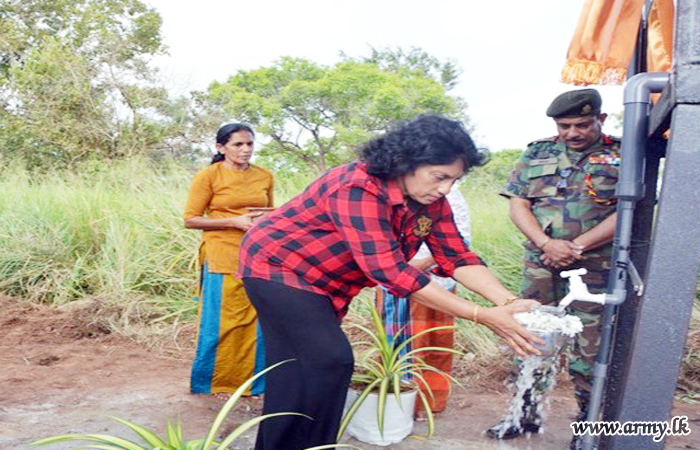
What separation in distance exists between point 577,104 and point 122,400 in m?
2.99

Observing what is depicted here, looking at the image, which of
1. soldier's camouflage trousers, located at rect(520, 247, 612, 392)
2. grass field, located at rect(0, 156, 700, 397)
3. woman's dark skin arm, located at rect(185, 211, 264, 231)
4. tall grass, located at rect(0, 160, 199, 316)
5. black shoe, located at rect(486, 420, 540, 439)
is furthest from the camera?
tall grass, located at rect(0, 160, 199, 316)

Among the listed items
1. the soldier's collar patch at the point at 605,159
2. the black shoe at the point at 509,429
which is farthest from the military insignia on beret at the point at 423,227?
the black shoe at the point at 509,429

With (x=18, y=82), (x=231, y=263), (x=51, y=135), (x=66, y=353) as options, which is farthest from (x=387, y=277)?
(x=18, y=82)

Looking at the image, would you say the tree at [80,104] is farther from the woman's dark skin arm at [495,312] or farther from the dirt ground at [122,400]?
the woman's dark skin arm at [495,312]

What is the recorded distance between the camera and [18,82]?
1487 cm

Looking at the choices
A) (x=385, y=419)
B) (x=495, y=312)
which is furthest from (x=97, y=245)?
(x=495, y=312)

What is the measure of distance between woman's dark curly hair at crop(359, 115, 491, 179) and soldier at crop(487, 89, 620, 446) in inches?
40.4

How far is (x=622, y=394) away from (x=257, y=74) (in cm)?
1826

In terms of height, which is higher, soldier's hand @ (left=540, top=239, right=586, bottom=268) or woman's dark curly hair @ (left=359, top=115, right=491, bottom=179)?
woman's dark curly hair @ (left=359, top=115, right=491, bottom=179)

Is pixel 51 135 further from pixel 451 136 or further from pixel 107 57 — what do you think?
pixel 451 136

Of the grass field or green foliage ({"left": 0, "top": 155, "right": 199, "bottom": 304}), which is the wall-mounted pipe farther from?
green foliage ({"left": 0, "top": 155, "right": 199, "bottom": 304})

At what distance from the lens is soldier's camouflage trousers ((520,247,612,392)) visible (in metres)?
3.34

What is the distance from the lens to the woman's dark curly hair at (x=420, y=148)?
2463mm

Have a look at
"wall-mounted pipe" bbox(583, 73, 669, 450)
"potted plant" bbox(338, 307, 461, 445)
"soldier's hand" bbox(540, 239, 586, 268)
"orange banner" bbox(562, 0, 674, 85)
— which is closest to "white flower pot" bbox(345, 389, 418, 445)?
"potted plant" bbox(338, 307, 461, 445)
